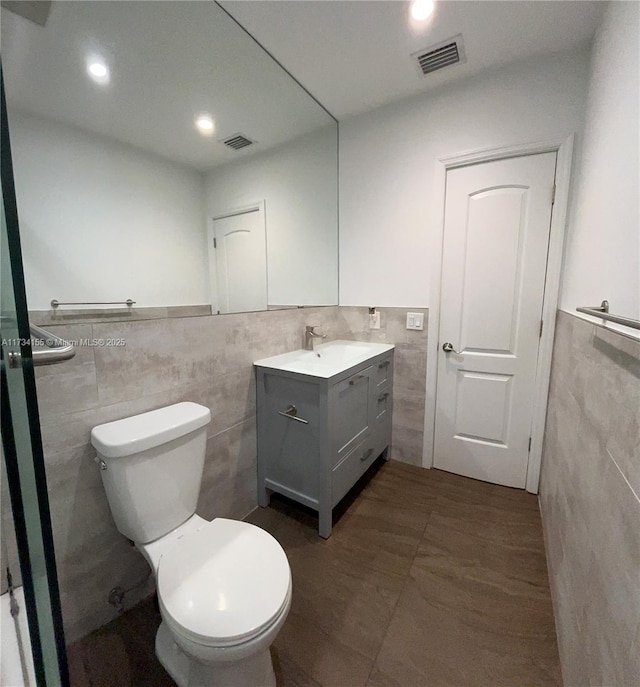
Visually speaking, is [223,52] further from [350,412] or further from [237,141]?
[350,412]

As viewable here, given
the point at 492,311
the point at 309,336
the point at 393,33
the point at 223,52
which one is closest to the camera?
the point at 393,33

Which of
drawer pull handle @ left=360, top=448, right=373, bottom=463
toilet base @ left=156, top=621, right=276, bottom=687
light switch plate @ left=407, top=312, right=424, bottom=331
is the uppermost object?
light switch plate @ left=407, top=312, right=424, bottom=331

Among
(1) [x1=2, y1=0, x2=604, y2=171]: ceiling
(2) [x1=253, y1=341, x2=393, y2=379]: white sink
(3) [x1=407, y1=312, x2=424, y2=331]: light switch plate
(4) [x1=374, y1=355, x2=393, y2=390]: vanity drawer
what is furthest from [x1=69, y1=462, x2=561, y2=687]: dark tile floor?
(1) [x1=2, y1=0, x2=604, y2=171]: ceiling

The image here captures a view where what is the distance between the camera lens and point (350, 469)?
1.69m

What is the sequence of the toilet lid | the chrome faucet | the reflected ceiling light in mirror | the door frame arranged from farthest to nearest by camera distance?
1. the chrome faucet
2. the door frame
3. the reflected ceiling light in mirror
4. the toilet lid

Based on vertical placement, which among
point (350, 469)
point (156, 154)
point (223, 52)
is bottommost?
point (350, 469)

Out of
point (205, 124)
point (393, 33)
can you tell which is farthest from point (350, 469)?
point (393, 33)

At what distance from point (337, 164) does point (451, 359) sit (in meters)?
1.71

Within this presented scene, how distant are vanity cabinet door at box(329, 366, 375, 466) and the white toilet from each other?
23.2 inches

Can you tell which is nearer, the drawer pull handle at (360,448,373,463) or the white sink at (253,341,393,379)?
the white sink at (253,341,393,379)

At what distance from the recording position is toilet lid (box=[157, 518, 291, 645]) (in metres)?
0.77

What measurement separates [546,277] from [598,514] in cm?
137

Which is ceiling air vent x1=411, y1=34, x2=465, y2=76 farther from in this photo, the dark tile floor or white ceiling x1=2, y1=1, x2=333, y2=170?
the dark tile floor

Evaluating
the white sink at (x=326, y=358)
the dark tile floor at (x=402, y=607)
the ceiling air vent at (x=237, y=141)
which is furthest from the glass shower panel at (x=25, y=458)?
the ceiling air vent at (x=237, y=141)
